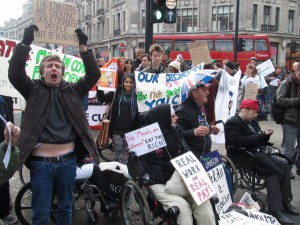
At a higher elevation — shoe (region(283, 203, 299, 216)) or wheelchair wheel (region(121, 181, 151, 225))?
wheelchair wheel (region(121, 181, 151, 225))

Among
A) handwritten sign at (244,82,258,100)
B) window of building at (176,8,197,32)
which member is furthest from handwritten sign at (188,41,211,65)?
window of building at (176,8,197,32)

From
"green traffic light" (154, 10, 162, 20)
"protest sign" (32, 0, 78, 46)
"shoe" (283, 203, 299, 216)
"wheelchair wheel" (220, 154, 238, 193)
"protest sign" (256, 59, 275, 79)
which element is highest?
"green traffic light" (154, 10, 162, 20)

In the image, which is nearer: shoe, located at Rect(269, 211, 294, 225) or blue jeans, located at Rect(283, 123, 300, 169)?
shoe, located at Rect(269, 211, 294, 225)

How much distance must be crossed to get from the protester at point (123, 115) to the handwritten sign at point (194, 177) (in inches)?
75.8

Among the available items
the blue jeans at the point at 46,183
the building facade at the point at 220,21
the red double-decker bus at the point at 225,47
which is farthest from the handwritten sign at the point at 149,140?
the building facade at the point at 220,21

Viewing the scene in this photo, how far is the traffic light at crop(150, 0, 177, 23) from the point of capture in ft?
22.2

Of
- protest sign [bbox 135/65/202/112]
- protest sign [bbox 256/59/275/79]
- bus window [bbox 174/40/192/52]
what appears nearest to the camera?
protest sign [bbox 135/65/202/112]

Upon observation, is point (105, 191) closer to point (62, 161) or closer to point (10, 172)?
point (62, 161)

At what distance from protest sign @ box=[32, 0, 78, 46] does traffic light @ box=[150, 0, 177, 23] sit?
1.85m

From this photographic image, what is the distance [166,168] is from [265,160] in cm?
147

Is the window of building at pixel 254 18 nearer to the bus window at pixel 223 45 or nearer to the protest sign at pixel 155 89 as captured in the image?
the bus window at pixel 223 45

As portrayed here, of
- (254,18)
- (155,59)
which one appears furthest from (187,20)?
(155,59)

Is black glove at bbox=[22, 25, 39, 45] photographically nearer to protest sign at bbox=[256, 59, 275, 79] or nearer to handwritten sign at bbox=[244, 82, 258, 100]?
handwritten sign at bbox=[244, 82, 258, 100]

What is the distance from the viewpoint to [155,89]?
566 cm
